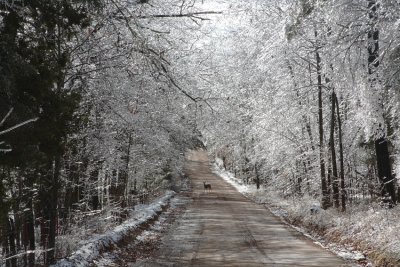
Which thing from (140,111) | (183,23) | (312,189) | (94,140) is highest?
(183,23)

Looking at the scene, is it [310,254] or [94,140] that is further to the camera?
[94,140]

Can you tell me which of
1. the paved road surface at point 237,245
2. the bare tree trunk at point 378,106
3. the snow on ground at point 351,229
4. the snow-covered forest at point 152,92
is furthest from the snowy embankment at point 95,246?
the bare tree trunk at point 378,106

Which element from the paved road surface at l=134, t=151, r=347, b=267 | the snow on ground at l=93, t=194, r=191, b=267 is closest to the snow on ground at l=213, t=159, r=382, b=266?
the paved road surface at l=134, t=151, r=347, b=267

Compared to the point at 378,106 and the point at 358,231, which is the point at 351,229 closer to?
the point at 358,231

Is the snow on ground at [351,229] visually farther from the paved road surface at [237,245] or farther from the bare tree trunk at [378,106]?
the bare tree trunk at [378,106]

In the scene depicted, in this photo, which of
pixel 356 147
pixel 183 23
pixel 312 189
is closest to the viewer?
pixel 183 23

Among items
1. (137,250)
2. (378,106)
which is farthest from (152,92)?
(378,106)

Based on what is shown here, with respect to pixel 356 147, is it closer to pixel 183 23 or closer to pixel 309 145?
pixel 309 145

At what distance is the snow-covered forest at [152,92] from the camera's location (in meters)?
6.60

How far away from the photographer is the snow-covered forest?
21.6 ft

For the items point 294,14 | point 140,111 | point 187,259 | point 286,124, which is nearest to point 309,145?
point 286,124

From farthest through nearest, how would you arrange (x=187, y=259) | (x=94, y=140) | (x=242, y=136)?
(x=242, y=136), (x=94, y=140), (x=187, y=259)

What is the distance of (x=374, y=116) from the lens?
530 inches

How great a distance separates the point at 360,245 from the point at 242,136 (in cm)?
3671
